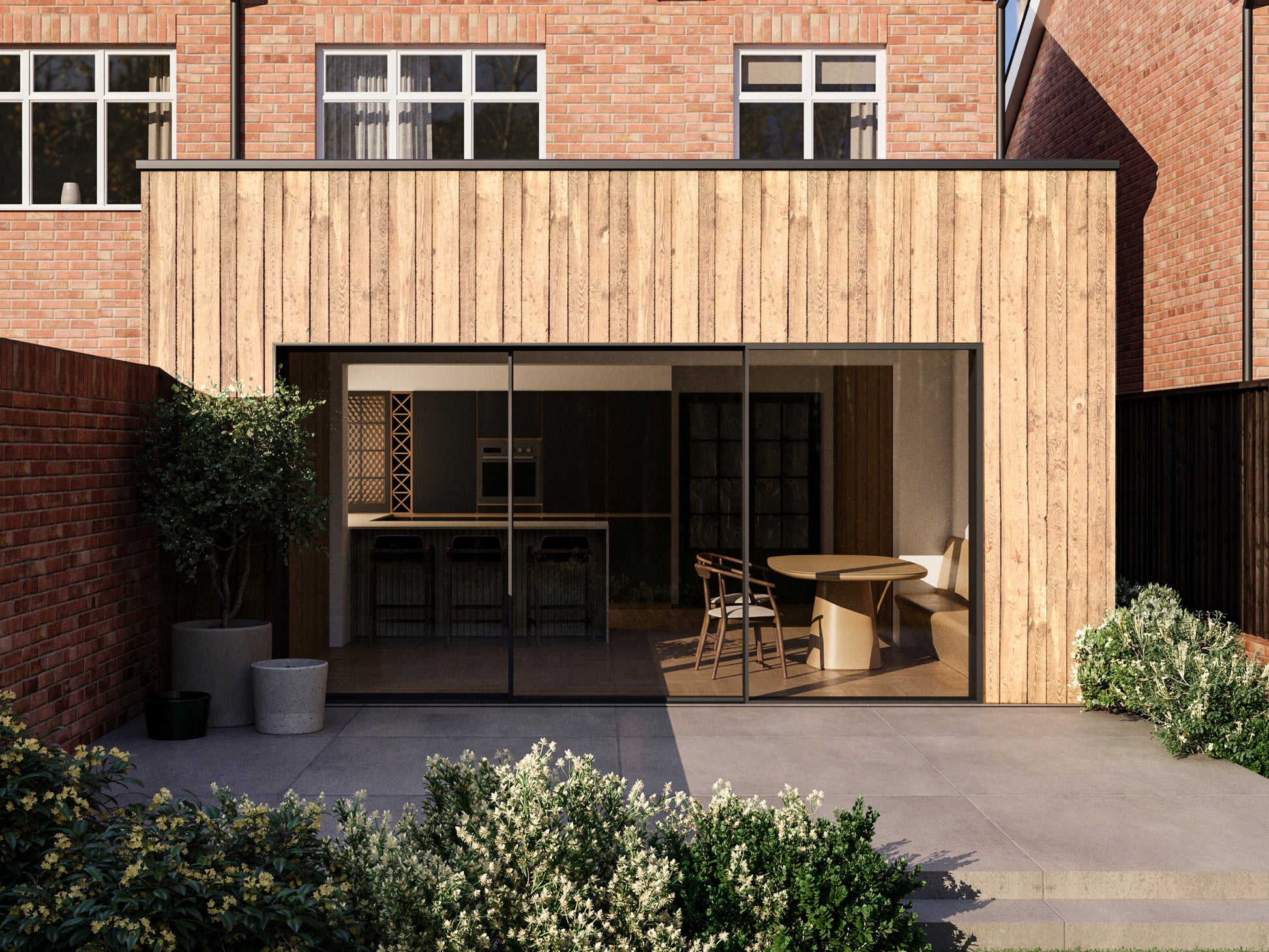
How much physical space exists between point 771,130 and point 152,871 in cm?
731

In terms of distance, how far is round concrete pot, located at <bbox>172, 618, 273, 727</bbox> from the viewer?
6152 millimetres

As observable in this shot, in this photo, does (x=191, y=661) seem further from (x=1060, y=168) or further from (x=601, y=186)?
(x=1060, y=168)

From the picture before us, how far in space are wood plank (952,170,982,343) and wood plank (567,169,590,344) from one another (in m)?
2.37

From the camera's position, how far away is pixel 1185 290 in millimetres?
8883

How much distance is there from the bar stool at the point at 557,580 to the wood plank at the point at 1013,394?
3.81 m

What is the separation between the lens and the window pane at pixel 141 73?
869 centimetres

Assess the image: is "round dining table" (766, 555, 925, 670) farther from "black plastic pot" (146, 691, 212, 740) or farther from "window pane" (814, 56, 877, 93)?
"black plastic pot" (146, 691, 212, 740)

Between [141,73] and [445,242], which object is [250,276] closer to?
[445,242]

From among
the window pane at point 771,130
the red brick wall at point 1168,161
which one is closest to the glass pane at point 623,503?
the window pane at point 771,130

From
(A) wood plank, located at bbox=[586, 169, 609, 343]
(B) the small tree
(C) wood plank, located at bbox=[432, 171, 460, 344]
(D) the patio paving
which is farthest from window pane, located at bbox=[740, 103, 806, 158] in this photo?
(D) the patio paving

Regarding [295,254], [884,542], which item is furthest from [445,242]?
[884,542]

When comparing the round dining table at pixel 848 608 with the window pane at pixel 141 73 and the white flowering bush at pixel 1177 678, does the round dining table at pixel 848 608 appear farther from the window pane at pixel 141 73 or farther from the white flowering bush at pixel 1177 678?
the window pane at pixel 141 73

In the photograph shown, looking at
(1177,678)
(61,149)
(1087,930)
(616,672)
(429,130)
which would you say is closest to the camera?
(1087,930)

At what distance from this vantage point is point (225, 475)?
235 inches
